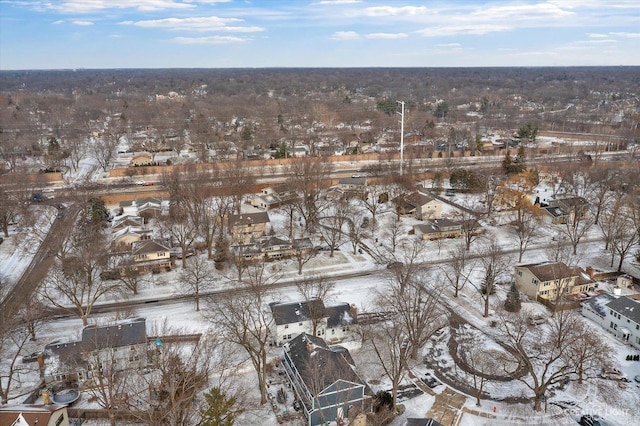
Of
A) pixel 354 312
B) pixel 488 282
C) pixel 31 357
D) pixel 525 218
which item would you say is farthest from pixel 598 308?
pixel 31 357

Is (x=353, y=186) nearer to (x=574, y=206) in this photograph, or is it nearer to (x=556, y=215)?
(x=556, y=215)

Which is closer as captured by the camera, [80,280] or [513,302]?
[513,302]

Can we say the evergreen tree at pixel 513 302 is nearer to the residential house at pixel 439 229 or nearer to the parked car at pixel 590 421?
the parked car at pixel 590 421

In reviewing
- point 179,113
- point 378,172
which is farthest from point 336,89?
point 378,172

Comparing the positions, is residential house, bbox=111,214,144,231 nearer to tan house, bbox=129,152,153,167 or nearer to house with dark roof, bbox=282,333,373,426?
tan house, bbox=129,152,153,167

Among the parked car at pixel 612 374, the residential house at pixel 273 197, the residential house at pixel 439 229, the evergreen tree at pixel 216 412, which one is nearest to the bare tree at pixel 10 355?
the evergreen tree at pixel 216 412

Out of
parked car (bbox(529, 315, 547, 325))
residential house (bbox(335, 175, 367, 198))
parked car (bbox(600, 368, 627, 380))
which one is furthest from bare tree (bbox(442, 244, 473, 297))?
residential house (bbox(335, 175, 367, 198))
